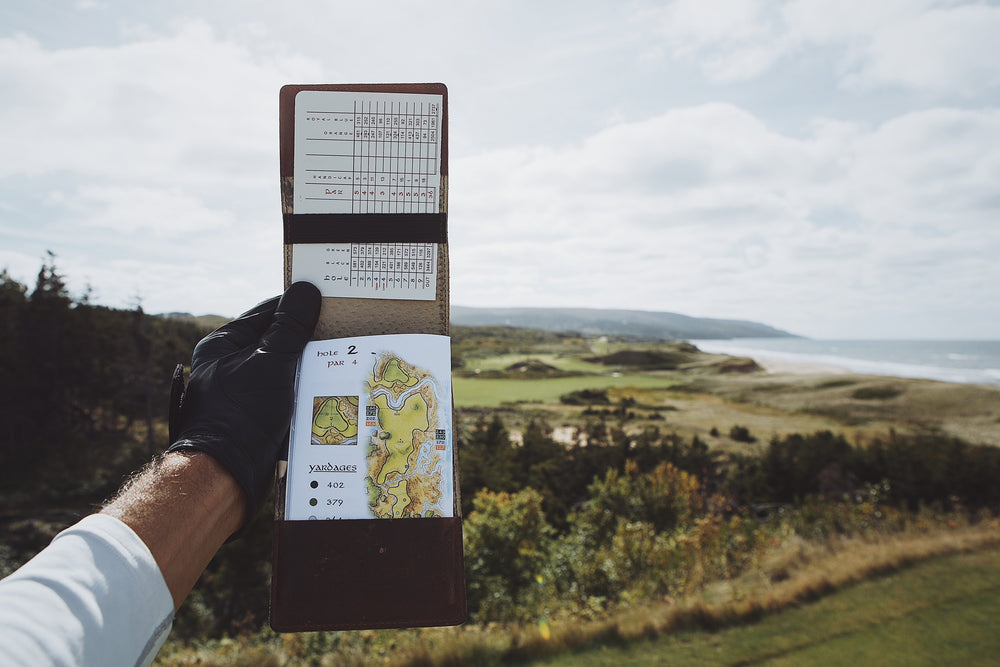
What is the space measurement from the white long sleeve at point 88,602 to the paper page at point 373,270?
3.40ft

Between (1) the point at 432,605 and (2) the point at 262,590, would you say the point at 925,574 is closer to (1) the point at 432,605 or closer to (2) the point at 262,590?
(1) the point at 432,605

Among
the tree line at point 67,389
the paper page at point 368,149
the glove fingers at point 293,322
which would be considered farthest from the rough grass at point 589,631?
the tree line at point 67,389

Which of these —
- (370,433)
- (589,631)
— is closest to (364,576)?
(370,433)

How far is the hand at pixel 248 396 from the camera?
5.78 feet

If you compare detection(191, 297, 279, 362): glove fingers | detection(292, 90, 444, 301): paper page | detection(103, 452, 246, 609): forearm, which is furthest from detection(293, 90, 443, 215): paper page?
detection(103, 452, 246, 609): forearm

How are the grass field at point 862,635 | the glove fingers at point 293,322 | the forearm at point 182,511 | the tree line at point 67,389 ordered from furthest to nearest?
1. the tree line at point 67,389
2. the grass field at point 862,635
3. the glove fingers at point 293,322
4. the forearm at point 182,511

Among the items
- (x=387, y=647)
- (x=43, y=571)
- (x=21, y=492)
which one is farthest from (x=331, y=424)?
(x=21, y=492)

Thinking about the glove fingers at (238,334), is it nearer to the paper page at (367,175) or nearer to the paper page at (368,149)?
the paper page at (367,175)

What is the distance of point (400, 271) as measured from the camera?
2.06 meters

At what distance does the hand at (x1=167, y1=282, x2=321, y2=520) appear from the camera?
1.76 meters

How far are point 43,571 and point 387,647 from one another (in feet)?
17.5

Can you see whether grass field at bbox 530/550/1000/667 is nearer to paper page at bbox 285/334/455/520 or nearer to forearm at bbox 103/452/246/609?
paper page at bbox 285/334/455/520

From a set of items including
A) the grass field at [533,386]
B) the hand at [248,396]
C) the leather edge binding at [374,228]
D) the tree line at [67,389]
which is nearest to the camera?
A: the hand at [248,396]

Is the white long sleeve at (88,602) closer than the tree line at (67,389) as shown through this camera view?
Yes
